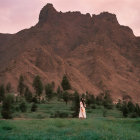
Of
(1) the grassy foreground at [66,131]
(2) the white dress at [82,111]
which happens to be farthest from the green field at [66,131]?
(2) the white dress at [82,111]

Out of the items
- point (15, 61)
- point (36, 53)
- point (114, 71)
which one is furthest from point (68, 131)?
point (114, 71)

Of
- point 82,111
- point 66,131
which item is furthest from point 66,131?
point 82,111

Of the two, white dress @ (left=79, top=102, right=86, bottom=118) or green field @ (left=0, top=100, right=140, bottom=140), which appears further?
white dress @ (left=79, top=102, right=86, bottom=118)

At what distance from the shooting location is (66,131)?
20.5 meters

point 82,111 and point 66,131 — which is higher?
point 82,111

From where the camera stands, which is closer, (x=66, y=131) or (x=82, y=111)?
(x=66, y=131)

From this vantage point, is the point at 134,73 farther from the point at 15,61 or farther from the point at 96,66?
the point at 15,61

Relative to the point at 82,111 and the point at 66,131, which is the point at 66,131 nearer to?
the point at 66,131

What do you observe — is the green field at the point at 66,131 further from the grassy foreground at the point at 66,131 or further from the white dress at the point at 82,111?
the white dress at the point at 82,111

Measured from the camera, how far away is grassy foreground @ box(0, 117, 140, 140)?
1721cm

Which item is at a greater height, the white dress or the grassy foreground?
the white dress

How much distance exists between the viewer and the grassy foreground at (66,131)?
17212 millimetres

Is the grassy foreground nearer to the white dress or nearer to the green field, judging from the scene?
the green field

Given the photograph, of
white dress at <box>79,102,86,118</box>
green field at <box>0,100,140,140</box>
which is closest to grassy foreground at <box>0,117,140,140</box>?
green field at <box>0,100,140,140</box>
